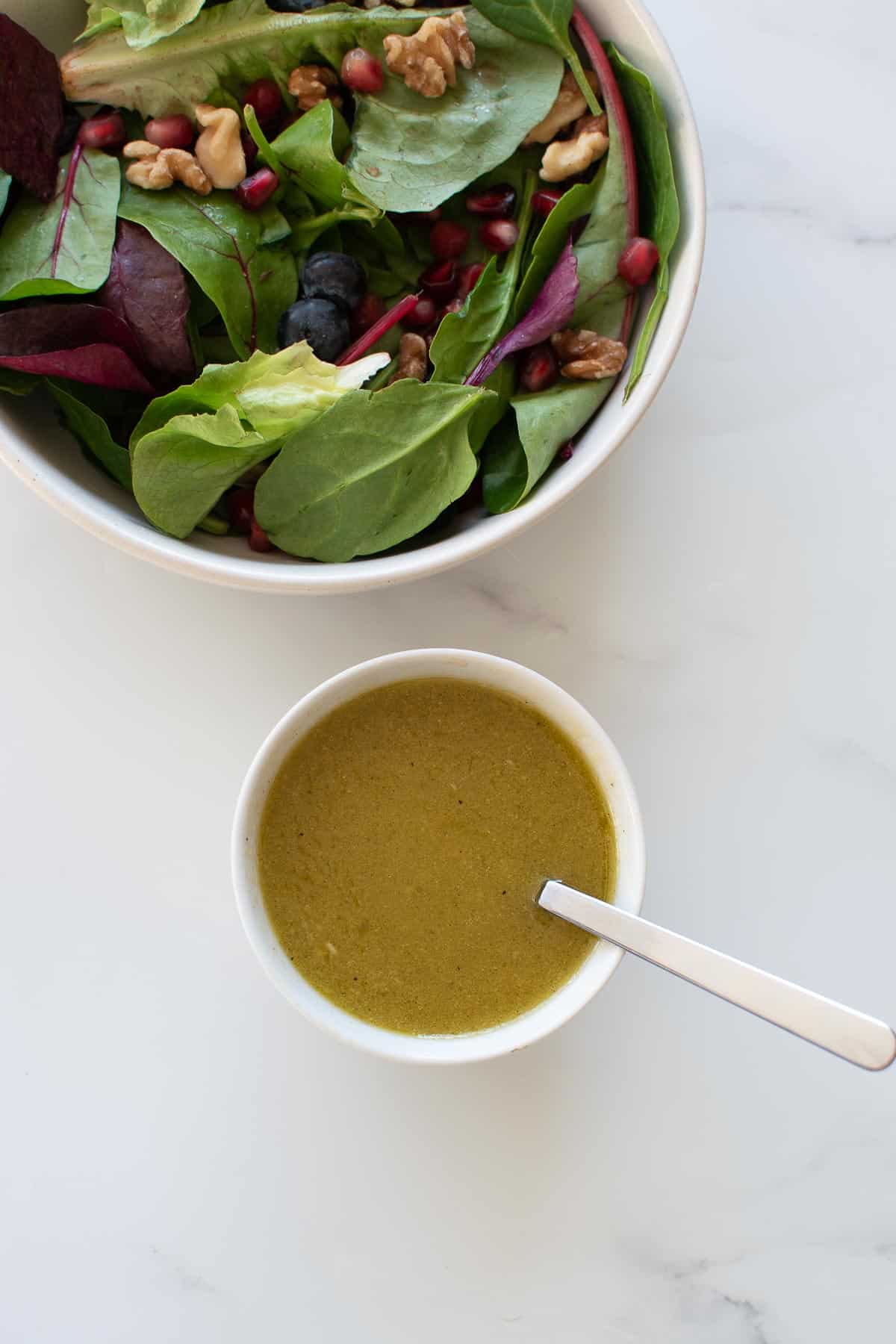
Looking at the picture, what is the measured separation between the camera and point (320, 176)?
3.58 feet

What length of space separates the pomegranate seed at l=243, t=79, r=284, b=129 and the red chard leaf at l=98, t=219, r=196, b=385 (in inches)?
6.9

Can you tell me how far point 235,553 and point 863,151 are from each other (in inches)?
35.4

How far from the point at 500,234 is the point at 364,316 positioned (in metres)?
0.16

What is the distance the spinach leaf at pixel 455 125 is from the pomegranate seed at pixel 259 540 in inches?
13.8

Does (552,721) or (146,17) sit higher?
(146,17)

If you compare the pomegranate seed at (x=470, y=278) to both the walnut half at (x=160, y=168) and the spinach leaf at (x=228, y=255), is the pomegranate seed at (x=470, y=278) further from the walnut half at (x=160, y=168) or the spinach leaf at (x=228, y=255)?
the walnut half at (x=160, y=168)

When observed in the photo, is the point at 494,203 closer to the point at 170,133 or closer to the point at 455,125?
the point at 455,125

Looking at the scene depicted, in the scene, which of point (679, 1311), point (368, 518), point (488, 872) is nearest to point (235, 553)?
point (368, 518)

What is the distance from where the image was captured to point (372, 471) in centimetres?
107

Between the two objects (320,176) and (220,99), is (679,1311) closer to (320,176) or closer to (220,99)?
(320,176)

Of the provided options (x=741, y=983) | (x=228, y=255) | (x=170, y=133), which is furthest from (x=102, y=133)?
(x=741, y=983)

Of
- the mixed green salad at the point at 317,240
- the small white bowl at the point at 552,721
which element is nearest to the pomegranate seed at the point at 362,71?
the mixed green salad at the point at 317,240

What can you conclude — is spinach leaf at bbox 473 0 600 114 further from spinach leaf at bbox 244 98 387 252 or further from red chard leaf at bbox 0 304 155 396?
red chard leaf at bbox 0 304 155 396

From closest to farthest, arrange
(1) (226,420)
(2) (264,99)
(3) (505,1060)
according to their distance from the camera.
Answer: (1) (226,420)
(2) (264,99)
(3) (505,1060)
